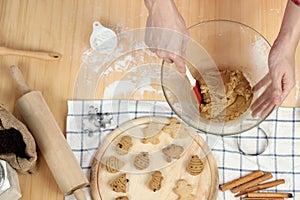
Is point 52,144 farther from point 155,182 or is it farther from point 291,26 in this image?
point 291,26

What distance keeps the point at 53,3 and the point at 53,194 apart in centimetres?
45

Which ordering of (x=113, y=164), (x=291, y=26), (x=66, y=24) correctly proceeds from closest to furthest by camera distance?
(x=291, y=26) < (x=113, y=164) < (x=66, y=24)

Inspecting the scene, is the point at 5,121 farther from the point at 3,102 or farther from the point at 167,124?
the point at 167,124

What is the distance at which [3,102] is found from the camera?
45.3 inches

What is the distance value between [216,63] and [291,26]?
188 mm

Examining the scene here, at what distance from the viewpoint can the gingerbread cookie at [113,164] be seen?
1.10 m

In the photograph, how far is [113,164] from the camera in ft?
3.61

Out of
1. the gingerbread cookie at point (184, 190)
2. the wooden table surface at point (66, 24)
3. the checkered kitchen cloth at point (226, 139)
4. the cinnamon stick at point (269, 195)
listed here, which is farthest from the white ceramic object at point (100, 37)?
the cinnamon stick at point (269, 195)

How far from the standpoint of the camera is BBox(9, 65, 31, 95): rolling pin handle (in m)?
1.11

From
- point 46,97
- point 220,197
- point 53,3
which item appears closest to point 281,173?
point 220,197

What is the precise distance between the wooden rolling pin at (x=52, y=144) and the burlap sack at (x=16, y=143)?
→ 3 cm

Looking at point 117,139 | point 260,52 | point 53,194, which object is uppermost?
point 260,52

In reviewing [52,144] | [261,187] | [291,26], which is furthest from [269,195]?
[52,144]

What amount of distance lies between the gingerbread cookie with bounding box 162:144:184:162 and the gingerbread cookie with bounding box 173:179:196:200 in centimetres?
6
